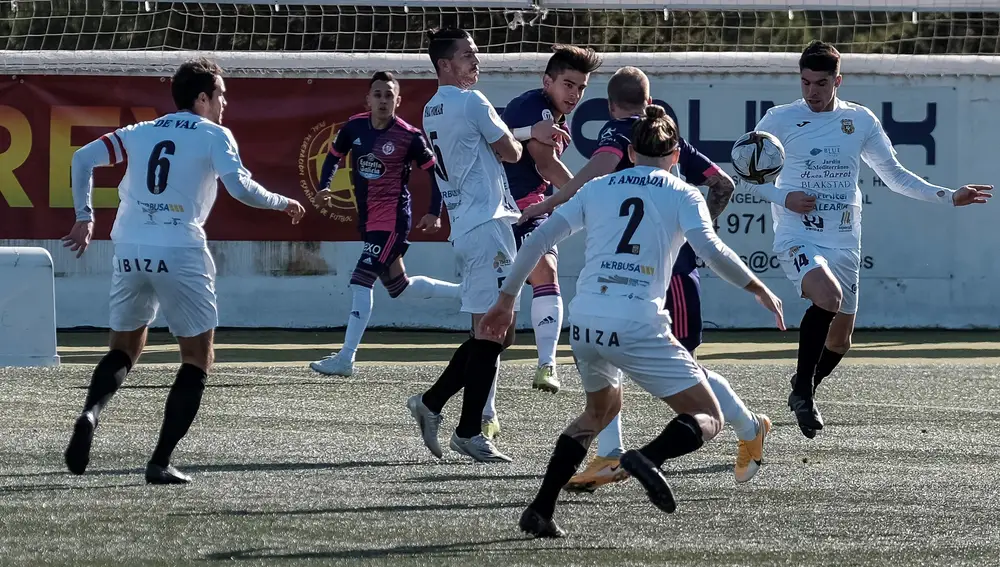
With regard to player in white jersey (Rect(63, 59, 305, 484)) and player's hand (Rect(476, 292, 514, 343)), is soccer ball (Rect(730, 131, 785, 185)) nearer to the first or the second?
player in white jersey (Rect(63, 59, 305, 484))

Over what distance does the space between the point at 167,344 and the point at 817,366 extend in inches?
258

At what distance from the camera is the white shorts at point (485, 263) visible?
757cm

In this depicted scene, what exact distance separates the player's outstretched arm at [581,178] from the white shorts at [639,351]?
1.15 meters

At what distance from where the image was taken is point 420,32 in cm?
1691

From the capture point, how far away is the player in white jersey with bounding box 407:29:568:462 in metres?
7.49

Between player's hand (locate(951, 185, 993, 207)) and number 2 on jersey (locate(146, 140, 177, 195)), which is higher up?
number 2 on jersey (locate(146, 140, 177, 195))

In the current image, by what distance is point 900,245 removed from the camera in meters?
14.8

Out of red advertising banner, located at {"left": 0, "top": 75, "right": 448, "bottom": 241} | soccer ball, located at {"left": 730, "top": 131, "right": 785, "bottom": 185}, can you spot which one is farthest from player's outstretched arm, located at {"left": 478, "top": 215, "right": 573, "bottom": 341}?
red advertising banner, located at {"left": 0, "top": 75, "right": 448, "bottom": 241}

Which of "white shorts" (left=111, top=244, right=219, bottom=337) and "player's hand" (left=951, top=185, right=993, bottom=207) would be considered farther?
"player's hand" (left=951, top=185, right=993, bottom=207)

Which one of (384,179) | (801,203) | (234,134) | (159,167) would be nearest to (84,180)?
(159,167)

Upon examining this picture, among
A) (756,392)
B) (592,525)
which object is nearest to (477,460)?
(592,525)

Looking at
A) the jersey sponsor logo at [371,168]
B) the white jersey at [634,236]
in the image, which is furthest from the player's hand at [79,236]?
the jersey sponsor logo at [371,168]

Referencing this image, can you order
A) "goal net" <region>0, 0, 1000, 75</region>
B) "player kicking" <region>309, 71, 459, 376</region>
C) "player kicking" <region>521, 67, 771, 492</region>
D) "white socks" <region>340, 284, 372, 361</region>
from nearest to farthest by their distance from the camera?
1. "player kicking" <region>521, 67, 771, 492</region>
2. "white socks" <region>340, 284, 372, 361</region>
3. "player kicking" <region>309, 71, 459, 376</region>
4. "goal net" <region>0, 0, 1000, 75</region>

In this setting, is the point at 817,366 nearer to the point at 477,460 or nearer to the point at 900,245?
the point at 477,460
